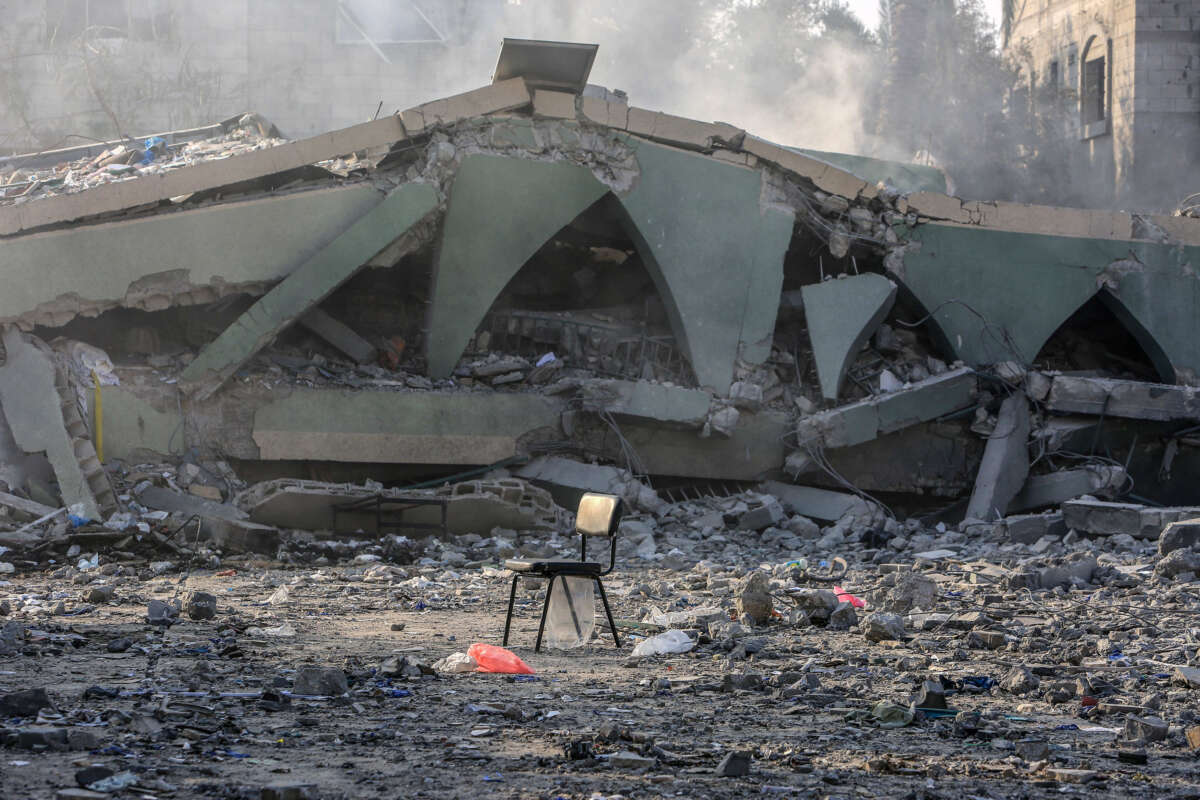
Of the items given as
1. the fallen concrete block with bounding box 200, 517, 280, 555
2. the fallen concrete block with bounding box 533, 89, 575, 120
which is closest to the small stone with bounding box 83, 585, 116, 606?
the fallen concrete block with bounding box 200, 517, 280, 555

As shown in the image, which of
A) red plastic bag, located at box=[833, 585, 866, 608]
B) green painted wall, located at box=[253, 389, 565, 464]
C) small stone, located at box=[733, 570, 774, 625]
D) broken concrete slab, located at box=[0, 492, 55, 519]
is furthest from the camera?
green painted wall, located at box=[253, 389, 565, 464]

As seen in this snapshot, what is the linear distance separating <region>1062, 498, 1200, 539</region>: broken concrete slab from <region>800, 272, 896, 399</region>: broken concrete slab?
103 inches

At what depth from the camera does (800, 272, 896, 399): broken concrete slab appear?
11.4 metres

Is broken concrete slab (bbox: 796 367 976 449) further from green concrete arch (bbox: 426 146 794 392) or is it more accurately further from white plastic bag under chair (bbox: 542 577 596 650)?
white plastic bag under chair (bbox: 542 577 596 650)

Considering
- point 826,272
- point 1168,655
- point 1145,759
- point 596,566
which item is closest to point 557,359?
point 826,272

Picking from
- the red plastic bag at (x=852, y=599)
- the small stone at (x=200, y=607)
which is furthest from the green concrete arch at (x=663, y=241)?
the small stone at (x=200, y=607)

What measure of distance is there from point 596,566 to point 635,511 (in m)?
5.57

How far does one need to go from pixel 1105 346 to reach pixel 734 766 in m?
11.5

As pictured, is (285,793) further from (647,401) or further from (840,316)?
(840,316)

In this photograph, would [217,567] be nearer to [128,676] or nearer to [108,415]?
[108,415]

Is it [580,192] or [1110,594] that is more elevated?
[580,192]

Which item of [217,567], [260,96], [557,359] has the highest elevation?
[260,96]

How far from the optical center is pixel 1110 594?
266 inches

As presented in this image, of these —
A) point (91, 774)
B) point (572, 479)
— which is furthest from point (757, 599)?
point (572, 479)
